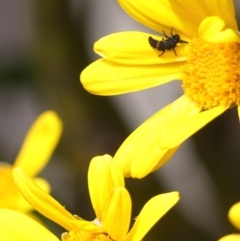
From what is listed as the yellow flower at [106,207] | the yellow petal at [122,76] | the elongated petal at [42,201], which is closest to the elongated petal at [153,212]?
the yellow flower at [106,207]

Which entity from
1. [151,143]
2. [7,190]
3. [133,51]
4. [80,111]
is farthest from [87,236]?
[80,111]

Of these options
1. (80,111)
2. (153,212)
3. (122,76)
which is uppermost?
(122,76)

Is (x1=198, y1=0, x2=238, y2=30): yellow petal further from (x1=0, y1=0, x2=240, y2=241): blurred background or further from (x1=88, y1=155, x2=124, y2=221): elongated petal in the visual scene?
(x1=0, y1=0, x2=240, y2=241): blurred background

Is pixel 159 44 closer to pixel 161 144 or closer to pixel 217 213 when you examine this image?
pixel 161 144

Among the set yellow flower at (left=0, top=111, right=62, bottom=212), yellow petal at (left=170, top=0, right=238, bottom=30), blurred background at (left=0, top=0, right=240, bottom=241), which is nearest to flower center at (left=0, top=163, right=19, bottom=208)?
yellow flower at (left=0, top=111, right=62, bottom=212)

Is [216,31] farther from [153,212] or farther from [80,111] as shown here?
[80,111]

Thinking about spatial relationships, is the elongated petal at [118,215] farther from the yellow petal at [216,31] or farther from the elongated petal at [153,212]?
the yellow petal at [216,31]
